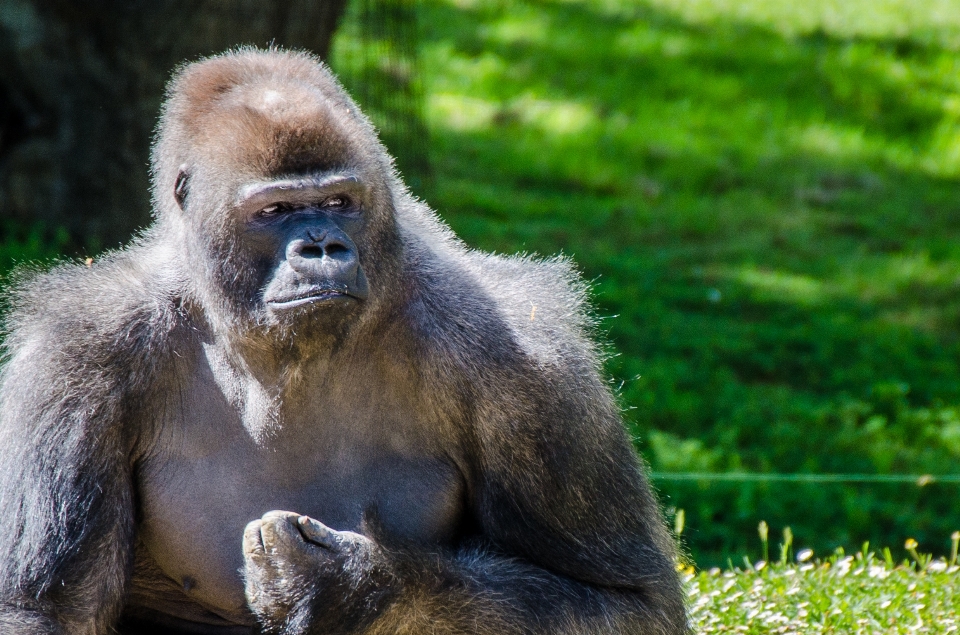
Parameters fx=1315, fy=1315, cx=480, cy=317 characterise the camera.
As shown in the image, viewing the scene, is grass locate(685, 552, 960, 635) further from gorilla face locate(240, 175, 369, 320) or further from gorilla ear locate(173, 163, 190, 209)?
gorilla ear locate(173, 163, 190, 209)

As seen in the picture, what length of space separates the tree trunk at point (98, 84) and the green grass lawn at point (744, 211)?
2.02 meters

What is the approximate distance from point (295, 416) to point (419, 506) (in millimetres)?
426

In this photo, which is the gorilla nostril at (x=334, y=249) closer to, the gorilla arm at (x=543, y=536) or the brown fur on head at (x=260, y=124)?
the brown fur on head at (x=260, y=124)

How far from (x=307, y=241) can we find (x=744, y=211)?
27.2 ft

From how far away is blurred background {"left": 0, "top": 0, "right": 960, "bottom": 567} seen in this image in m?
7.17

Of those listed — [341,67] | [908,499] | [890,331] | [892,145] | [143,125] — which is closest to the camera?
[908,499]

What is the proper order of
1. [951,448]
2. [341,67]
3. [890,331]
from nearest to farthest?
[951,448]
[890,331]
[341,67]

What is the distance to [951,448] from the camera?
7.34m

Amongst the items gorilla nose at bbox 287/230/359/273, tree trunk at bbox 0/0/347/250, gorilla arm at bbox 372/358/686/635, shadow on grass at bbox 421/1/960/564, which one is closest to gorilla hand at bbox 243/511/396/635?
gorilla arm at bbox 372/358/686/635

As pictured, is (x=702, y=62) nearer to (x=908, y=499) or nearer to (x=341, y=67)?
(x=341, y=67)

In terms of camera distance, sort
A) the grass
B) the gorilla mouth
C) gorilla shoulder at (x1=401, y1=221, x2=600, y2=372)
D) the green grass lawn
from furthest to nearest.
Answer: the green grass lawn, the grass, gorilla shoulder at (x1=401, y1=221, x2=600, y2=372), the gorilla mouth

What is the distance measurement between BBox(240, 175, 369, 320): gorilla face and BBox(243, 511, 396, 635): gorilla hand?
1.78 ft

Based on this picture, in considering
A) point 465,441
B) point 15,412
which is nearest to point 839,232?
point 465,441

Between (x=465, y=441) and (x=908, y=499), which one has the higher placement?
(x=465, y=441)
